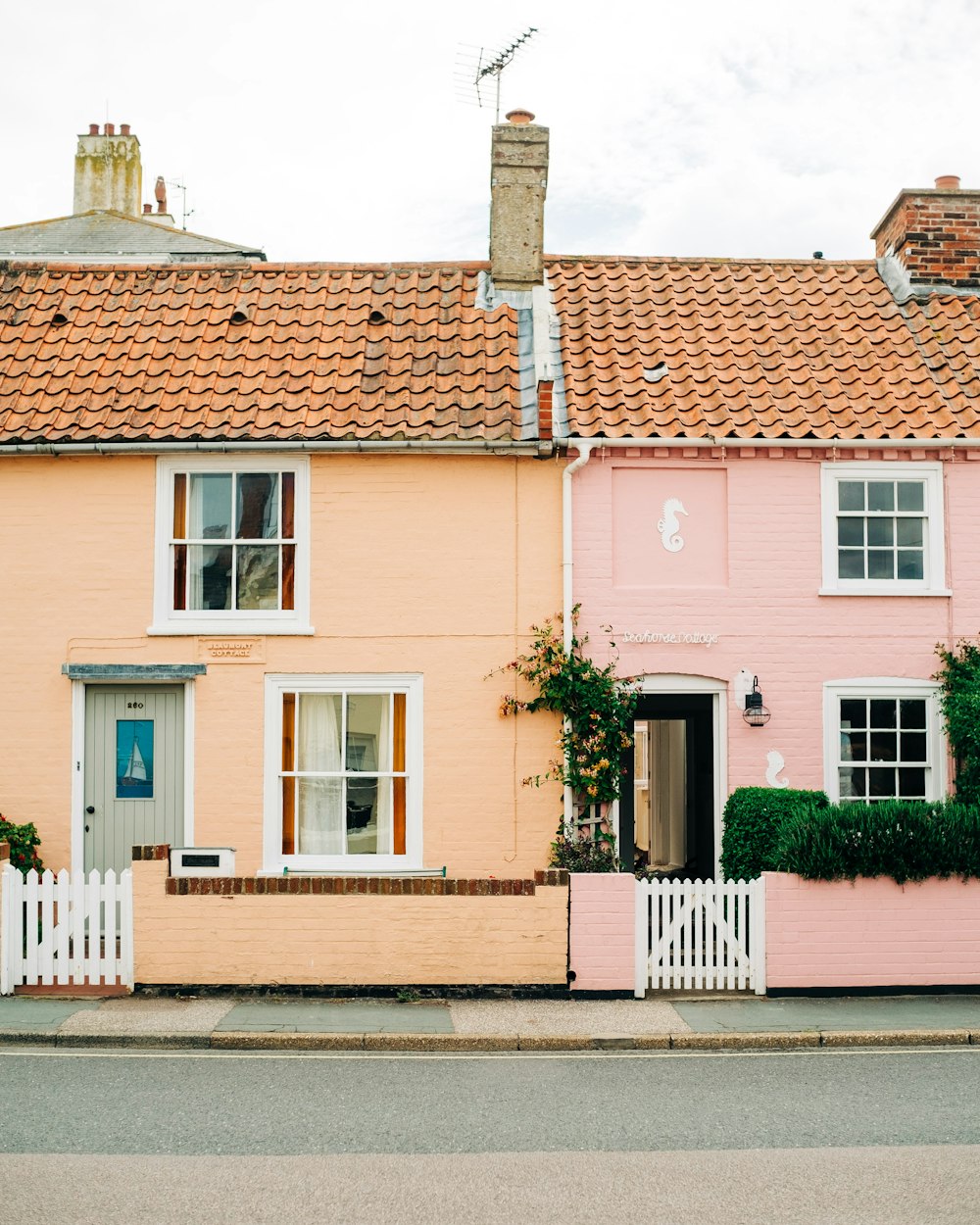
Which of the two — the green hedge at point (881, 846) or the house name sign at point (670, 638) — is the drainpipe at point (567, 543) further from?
the green hedge at point (881, 846)

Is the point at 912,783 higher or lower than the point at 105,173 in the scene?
lower

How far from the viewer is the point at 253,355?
15.8 metres

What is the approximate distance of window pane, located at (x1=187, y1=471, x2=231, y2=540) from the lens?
1465 centimetres

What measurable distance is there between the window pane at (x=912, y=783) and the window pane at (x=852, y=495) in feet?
9.64

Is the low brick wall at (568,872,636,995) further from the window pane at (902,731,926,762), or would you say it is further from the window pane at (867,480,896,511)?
the window pane at (867,480,896,511)

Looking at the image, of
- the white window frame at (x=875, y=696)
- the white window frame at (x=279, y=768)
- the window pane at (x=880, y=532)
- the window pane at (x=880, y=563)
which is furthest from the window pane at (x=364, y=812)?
the window pane at (x=880, y=532)

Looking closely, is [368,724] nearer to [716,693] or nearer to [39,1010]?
[716,693]

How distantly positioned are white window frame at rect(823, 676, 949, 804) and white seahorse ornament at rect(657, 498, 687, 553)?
2.18m

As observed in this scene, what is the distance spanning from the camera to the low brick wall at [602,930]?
39.1ft

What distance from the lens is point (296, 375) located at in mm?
15422

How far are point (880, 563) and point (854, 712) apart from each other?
5.51ft

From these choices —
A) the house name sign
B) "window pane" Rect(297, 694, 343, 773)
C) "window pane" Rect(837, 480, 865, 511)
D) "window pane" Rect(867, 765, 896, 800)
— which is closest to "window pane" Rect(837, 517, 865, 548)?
"window pane" Rect(837, 480, 865, 511)

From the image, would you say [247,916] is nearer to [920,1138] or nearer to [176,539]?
[176,539]

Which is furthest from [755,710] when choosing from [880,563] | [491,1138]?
[491,1138]
